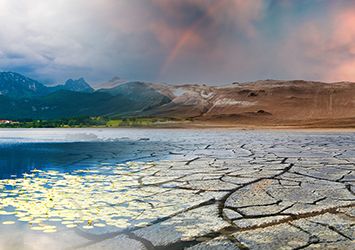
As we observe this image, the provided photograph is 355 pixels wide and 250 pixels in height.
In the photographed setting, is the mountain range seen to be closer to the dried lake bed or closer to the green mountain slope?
the green mountain slope

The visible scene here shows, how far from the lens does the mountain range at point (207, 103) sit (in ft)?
183

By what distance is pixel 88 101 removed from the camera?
3071 inches

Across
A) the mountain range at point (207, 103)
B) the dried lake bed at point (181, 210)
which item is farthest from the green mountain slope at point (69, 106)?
the dried lake bed at point (181, 210)

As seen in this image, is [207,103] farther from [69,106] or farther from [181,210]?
[181,210]

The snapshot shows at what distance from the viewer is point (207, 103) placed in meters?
72.3

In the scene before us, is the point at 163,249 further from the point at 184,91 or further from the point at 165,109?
the point at 184,91

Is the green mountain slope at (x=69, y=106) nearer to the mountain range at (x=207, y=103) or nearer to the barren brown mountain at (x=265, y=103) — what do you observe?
the mountain range at (x=207, y=103)

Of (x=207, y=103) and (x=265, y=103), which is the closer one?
(x=265, y=103)

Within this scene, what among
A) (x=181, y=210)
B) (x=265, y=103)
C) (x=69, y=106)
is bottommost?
(x=181, y=210)

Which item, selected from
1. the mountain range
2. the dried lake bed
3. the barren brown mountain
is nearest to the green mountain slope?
→ the mountain range

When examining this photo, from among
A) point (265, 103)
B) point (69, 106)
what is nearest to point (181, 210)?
point (265, 103)

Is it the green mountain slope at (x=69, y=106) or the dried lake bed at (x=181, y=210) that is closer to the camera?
the dried lake bed at (x=181, y=210)

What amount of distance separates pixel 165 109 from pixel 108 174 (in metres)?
66.0

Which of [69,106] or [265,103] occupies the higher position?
[265,103]
